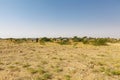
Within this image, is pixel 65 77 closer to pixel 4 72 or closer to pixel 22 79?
pixel 22 79

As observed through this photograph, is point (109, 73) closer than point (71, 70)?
Yes

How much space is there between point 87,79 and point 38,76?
9.26ft

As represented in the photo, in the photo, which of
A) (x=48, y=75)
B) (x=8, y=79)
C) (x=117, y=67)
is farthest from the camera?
(x=117, y=67)

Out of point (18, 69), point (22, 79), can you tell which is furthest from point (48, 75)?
point (18, 69)

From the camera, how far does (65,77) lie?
12312 mm

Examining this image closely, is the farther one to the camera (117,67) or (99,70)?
(117,67)

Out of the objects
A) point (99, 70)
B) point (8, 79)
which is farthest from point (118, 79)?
point (8, 79)

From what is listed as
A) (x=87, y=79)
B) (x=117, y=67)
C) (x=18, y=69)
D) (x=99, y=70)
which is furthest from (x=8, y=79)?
(x=117, y=67)

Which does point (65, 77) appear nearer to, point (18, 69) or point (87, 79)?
point (87, 79)

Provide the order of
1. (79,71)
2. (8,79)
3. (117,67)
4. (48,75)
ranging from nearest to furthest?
(8,79) → (48,75) → (79,71) → (117,67)

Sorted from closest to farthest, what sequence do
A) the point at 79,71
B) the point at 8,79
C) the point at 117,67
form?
the point at 8,79
the point at 79,71
the point at 117,67

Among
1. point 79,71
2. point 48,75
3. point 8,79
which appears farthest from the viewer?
point 79,71

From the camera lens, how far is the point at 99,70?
47.2 ft

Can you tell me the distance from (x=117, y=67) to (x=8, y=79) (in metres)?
8.09
